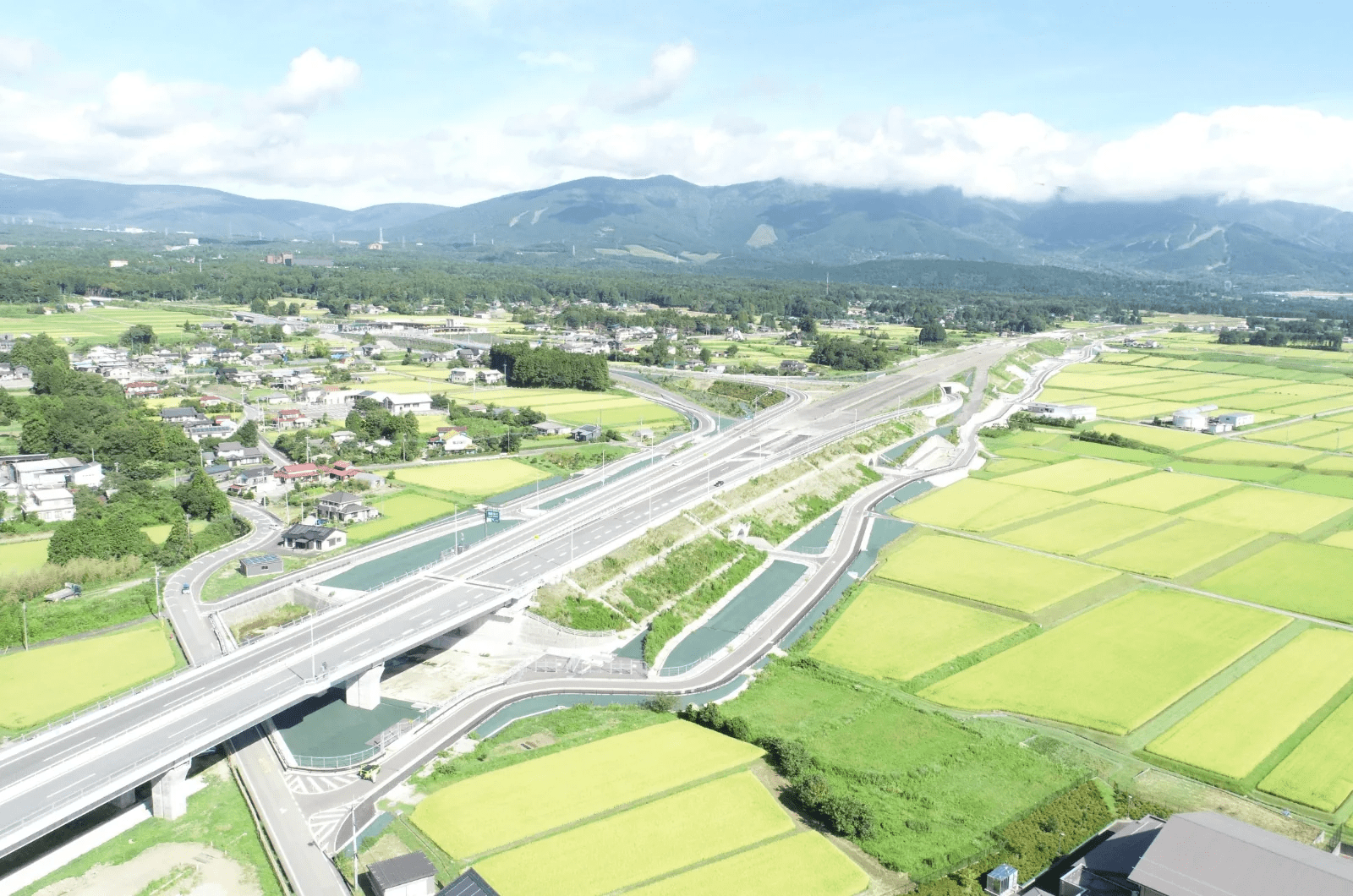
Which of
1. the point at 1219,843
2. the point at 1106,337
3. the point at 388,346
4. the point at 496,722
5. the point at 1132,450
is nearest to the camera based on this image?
the point at 1219,843

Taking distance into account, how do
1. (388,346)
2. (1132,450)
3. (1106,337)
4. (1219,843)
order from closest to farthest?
(1219,843), (1132,450), (388,346), (1106,337)

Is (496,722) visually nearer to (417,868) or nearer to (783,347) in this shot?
(417,868)

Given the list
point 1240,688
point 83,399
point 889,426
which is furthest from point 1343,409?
point 83,399

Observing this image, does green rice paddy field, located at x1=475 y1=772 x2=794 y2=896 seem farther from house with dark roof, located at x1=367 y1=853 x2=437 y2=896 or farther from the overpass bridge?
the overpass bridge

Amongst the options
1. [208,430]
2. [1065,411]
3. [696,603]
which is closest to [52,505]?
[208,430]

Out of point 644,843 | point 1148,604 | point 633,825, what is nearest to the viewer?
point 644,843

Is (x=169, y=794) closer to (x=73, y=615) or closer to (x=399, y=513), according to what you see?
(x=73, y=615)

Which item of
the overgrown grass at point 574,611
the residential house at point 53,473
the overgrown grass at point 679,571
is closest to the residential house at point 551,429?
the overgrown grass at point 679,571
